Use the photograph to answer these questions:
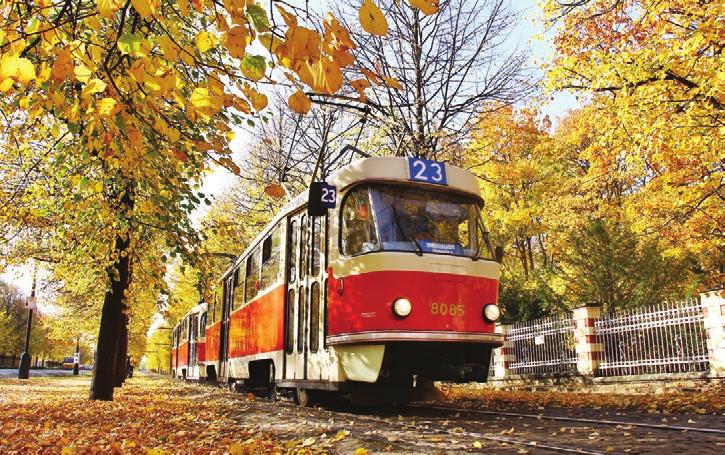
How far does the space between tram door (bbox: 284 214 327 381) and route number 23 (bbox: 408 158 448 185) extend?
1.54 meters

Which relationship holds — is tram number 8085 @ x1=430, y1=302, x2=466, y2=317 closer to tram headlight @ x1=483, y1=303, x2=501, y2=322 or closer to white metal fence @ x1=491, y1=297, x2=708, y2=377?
tram headlight @ x1=483, y1=303, x2=501, y2=322

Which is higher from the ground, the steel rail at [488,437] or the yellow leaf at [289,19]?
the yellow leaf at [289,19]

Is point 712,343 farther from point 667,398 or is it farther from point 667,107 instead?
point 667,107

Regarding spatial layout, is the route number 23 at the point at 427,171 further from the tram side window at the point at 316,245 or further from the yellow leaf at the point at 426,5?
the yellow leaf at the point at 426,5

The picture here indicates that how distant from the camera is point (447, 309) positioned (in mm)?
7859

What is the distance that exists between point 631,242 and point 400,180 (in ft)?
31.4

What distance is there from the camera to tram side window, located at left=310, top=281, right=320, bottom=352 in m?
8.79

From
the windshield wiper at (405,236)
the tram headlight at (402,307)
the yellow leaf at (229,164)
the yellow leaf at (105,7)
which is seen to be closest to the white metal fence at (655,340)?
the windshield wiper at (405,236)

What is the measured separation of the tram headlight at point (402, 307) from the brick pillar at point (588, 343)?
7.68m

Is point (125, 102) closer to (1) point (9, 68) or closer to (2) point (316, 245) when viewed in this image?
(1) point (9, 68)

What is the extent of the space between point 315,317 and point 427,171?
2652 millimetres

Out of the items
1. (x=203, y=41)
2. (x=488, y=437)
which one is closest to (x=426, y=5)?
(x=203, y=41)

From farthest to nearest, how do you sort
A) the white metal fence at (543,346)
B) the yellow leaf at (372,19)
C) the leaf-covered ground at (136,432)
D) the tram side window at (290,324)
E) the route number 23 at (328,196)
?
1. the white metal fence at (543,346)
2. the tram side window at (290,324)
3. the route number 23 at (328,196)
4. the leaf-covered ground at (136,432)
5. the yellow leaf at (372,19)

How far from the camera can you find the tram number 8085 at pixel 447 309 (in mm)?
7766
